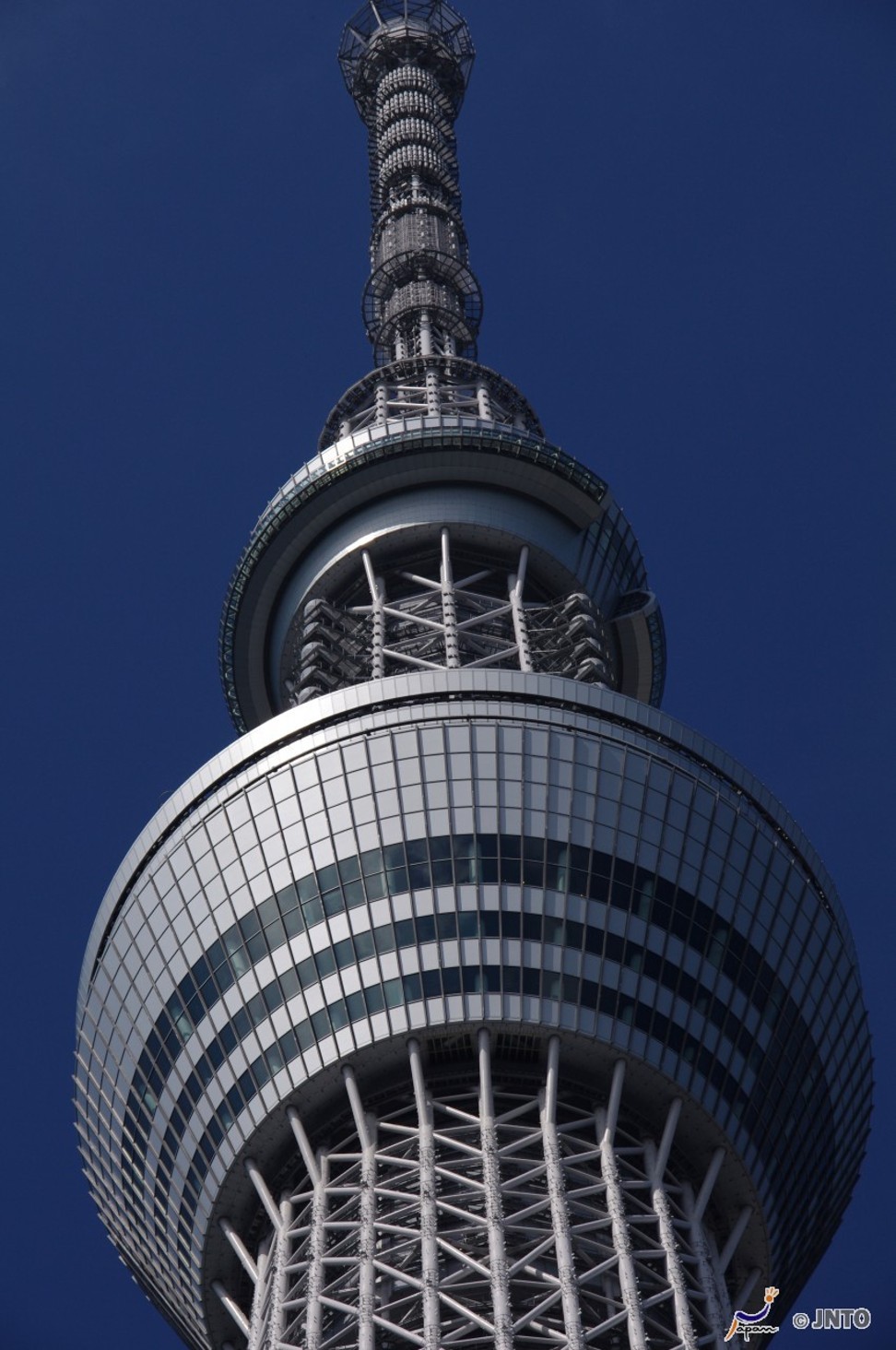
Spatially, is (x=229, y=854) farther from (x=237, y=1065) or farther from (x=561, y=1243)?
(x=561, y=1243)

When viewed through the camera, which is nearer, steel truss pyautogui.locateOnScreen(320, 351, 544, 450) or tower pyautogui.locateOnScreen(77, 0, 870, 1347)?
tower pyautogui.locateOnScreen(77, 0, 870, 1347)

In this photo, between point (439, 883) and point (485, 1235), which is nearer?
point (485, 1235)

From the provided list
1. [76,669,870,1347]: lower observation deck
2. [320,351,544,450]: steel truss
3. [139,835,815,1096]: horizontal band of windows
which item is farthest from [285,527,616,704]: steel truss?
[139,835,815,1096]: horizontal band of windows

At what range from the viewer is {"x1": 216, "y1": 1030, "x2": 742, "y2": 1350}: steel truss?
2115 inches

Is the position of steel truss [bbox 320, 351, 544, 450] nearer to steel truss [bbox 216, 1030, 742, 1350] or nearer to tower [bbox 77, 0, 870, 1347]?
tower [bbox 77, 0, 870, 1347]

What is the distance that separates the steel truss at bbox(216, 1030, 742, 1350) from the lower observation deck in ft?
0.48

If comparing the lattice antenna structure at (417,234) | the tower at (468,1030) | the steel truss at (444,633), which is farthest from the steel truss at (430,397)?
the tower at (468,1030)

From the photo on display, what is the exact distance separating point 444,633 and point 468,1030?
2243 cm

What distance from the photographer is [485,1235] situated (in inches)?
2245

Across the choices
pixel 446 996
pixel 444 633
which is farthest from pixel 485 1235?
pixel 444 633

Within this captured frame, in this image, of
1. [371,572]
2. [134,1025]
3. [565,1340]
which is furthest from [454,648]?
[565,1340]

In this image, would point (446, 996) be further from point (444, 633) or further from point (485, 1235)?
point (444, 633)

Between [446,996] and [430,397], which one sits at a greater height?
[430,397]

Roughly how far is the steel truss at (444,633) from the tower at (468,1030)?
12.6m
